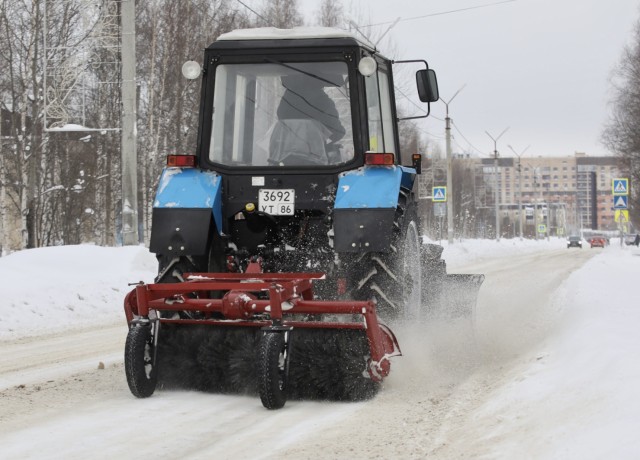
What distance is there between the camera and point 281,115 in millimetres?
6887

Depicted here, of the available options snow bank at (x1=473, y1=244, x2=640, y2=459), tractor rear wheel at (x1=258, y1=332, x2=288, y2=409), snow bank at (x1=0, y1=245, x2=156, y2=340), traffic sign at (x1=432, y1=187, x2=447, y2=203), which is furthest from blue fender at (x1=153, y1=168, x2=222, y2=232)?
traffic sign at (x1=432, y1=187, x2=447, y2=203)

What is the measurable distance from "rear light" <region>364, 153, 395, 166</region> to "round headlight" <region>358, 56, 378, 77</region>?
61 centimetres

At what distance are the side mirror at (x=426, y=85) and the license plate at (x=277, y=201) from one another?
150cm

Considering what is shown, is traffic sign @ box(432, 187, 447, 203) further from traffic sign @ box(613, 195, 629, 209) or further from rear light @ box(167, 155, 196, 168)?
rear light @ box(167, 155, 196, 168)

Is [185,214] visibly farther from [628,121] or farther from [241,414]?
[628,121]

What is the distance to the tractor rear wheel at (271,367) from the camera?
5.19 meters

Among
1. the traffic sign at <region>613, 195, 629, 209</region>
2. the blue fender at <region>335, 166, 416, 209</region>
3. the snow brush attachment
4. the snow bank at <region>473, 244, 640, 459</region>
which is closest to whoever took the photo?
the snow bank at <region>473, 244, 640, 459</region>

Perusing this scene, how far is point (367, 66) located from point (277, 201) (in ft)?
3.94

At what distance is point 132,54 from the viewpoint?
632 inches

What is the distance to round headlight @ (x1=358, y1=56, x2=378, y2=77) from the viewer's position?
6574 mm

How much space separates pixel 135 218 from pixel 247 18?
71.2 ft

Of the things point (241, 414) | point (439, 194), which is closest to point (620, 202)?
point (439, 194)

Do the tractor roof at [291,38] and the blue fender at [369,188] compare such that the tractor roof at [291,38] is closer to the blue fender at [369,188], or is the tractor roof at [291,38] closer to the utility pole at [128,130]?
the blue fender at [369,188]

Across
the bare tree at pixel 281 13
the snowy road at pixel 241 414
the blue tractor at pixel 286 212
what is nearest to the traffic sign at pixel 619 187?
the bare tree at pixel 281 13
